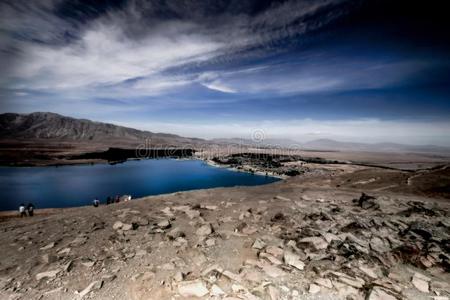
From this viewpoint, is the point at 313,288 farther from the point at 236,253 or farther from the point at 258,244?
the point at 236,253

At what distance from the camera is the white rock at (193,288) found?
7145 mm

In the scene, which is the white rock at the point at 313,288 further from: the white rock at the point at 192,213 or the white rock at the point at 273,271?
the white rock at the point at 192,213

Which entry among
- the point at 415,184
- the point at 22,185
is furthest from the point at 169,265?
the point at 22,185

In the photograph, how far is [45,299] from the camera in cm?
689

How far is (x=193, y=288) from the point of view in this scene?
24.1 feet

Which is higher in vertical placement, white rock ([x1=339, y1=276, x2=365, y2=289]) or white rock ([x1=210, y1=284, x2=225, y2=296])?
white rock ([x1=339, y1=276, x2=365, y2=289])

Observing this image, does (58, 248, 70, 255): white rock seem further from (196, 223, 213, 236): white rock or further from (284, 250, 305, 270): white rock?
(284, 250, 305, 270): white rock

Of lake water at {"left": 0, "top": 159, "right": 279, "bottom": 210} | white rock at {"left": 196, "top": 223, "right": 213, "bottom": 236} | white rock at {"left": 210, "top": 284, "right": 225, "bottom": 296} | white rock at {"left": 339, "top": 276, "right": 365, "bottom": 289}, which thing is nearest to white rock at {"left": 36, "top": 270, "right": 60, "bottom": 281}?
white rock at {"left": 210, "top": 284, "right": 225, "bottom": 296}

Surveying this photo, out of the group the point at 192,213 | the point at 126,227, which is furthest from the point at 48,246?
the point at 192,213

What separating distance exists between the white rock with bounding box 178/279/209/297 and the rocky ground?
0.03m

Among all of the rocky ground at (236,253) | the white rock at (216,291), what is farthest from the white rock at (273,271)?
the white rock at (216,291)

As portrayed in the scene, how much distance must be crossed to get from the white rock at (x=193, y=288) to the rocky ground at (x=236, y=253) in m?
0.03

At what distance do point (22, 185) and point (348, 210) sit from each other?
245 feet

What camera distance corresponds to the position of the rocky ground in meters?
7.36
